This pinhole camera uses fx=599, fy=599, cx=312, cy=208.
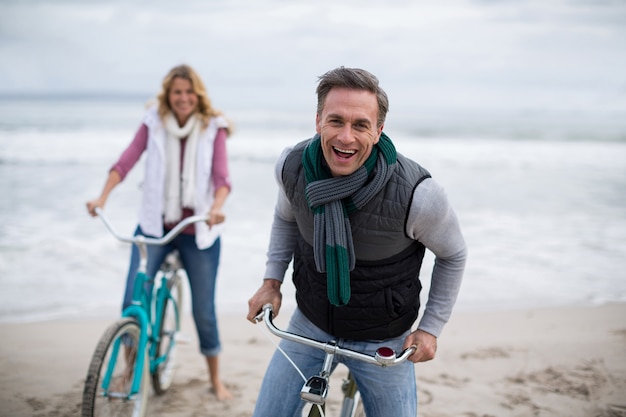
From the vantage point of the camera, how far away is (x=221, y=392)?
410 cm

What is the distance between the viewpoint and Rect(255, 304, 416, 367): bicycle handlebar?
6.08 feet

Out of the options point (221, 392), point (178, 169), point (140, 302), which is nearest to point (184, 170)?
point (178, 169)

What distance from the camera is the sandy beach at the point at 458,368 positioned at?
3.94 metres

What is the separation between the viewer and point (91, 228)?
8492 mm

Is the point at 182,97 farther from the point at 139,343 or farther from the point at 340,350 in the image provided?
the point at 340,350

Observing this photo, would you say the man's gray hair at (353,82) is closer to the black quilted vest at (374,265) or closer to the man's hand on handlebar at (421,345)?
the black quilted vest at (374,265)

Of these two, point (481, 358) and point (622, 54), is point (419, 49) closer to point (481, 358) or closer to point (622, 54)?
point (622, 54)

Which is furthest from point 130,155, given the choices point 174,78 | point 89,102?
point 89,102

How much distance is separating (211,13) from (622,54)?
25.0m

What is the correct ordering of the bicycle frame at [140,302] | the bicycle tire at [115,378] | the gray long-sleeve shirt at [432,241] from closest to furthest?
the gray long-sleeve shirt at [432,241]
the bicycle tire at [115,378]
the bicycle frame at [140,302]

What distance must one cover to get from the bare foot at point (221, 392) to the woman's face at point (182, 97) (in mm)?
1850

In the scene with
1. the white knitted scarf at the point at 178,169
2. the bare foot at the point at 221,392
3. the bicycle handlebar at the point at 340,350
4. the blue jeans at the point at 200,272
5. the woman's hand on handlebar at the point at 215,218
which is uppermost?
the white knitted scarf at the point at 178,169

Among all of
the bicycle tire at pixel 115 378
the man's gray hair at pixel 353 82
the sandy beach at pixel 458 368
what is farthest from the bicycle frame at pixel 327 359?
the sandy beach at pixel 458 368

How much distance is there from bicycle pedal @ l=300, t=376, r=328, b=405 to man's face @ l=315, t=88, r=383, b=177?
0.69 m
